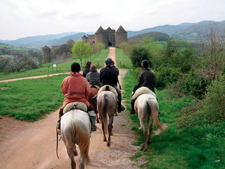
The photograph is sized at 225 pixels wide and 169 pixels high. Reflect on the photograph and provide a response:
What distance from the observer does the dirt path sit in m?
5.63

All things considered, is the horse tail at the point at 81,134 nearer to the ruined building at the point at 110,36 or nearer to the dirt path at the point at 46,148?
the dirt path at the point at 46,148

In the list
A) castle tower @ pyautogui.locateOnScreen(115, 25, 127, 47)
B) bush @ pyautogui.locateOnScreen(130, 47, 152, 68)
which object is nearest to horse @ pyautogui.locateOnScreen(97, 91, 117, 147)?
bush @ pyautogui.locateOnScreen(130, 47, 152, 68)

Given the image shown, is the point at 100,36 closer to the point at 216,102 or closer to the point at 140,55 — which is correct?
the point at 140,55

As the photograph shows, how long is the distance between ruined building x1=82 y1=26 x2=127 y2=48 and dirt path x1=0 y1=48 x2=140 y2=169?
9677cm

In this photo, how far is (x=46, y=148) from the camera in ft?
22.0

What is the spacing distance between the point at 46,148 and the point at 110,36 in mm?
107131

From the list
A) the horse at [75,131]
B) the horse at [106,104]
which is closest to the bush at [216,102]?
the horse at [106,104]

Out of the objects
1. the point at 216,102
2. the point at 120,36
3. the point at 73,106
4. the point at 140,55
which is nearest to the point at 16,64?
the point at 140,55

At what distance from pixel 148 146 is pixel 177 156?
4.00 feet

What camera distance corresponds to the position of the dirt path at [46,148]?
5.63 meters

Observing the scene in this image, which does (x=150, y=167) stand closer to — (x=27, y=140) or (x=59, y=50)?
(x=27, y=140)

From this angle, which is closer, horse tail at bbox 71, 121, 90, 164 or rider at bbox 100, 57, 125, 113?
horse tail at bbox 71, 121, 90, 164

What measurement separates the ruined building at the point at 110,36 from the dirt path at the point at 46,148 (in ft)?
317

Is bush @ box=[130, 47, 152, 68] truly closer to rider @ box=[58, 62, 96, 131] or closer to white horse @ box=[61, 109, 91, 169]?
rider @ box=[58, 62, 96, 131]
